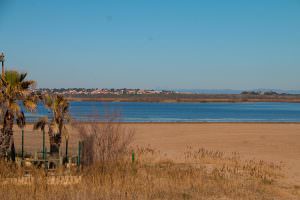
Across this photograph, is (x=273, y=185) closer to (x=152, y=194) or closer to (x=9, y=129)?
(x=152, y=194)

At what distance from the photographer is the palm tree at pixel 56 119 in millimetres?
19156

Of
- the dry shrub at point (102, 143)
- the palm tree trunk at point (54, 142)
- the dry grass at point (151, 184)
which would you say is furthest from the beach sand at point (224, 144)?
the dry shrub at point (102, 143)

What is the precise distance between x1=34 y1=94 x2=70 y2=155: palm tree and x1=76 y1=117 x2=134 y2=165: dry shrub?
884 mm

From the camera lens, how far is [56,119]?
19.1 m

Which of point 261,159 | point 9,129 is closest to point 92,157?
point 9,129

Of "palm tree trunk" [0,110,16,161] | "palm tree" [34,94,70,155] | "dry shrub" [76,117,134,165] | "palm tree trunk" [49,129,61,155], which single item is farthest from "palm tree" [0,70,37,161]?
"dry shrub" [76,117,134,165]

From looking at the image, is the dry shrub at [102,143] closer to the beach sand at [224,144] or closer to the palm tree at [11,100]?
the palm tree at [11,100]

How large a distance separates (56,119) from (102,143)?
1.89 meters

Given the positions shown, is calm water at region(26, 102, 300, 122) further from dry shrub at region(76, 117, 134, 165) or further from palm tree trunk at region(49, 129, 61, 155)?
palm tree trunk at region(49, 129, 61, 155)

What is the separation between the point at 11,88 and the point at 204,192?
25.7ft

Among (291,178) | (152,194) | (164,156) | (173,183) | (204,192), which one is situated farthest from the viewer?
(164,156)

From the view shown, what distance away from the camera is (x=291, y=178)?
2066 cm

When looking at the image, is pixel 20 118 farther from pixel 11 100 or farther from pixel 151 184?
pixel 151 184

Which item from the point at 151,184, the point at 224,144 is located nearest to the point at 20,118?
the point at 151,184
